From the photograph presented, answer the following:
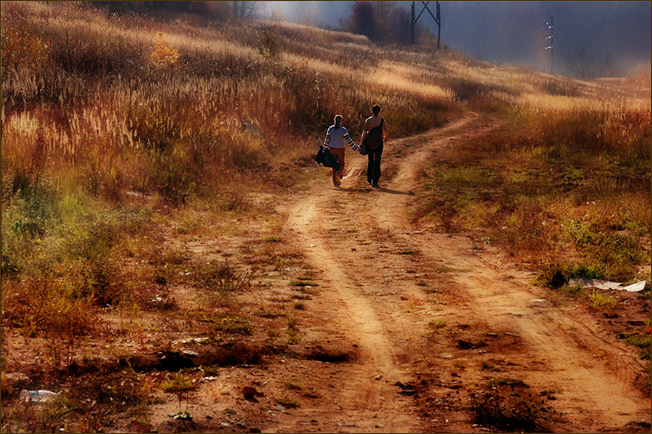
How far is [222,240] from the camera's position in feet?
40.0

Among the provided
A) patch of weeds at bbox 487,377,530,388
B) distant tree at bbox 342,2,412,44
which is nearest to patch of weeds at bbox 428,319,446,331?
patch of weeds at bbox 487,377,530,388

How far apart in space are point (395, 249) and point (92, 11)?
3309 centimetres

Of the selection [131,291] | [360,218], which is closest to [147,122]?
[360,218]

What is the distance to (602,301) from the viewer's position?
8.85 meters

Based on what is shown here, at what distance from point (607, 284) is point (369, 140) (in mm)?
9485

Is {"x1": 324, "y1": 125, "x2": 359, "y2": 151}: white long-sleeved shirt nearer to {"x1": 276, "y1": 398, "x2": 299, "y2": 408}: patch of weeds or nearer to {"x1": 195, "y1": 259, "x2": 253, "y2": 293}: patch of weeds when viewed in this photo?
{"x1": 195, "y1": 259, "x2": 253, "y2": 293}: patch of weeds

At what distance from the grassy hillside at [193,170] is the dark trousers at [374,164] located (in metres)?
1.37

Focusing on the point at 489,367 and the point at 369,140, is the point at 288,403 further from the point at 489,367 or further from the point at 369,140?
the point at 369,140

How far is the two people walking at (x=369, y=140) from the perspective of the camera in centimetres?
1814

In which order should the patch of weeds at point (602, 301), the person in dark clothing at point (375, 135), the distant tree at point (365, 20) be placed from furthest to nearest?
the distant tree at point (365, 20) → the person in dark clothing at point (375, 135) → the patch of weeds at point (602, 301)

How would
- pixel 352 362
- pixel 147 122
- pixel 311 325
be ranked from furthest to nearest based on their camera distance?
pixel 147 122
pixel 311 325
pixel 352 362

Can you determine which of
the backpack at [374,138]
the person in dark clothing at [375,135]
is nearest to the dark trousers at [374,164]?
the person in dark clothing at [375,135]

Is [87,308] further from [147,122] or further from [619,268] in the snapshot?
[147,122]

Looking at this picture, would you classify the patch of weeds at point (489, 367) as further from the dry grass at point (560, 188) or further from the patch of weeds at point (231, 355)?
the dry grass at point (560, 188)
